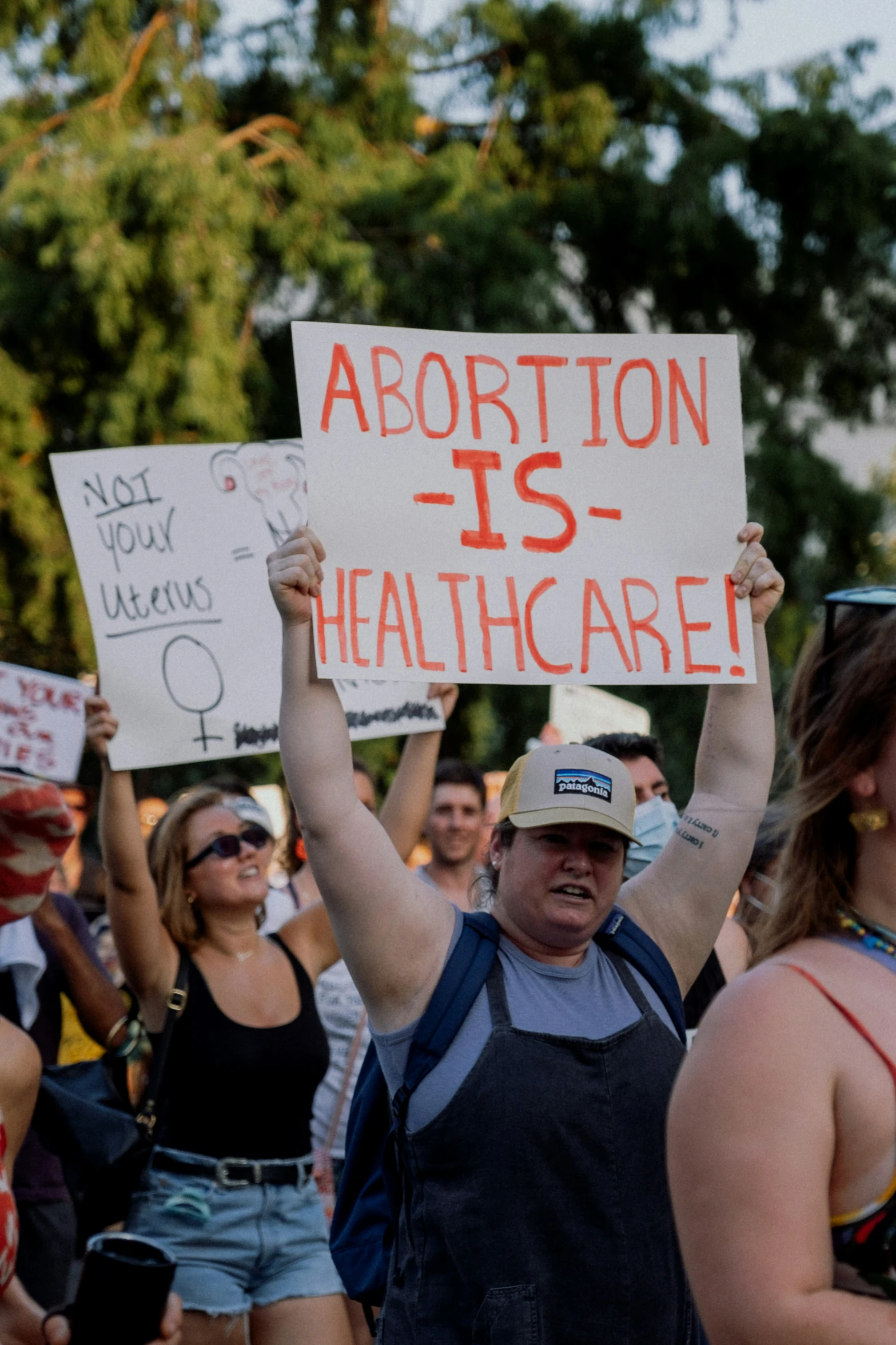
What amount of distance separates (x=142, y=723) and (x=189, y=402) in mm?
8068

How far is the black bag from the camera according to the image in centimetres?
328

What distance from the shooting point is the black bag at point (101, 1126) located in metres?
3.28

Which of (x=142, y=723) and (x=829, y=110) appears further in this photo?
(x=829, y=110)

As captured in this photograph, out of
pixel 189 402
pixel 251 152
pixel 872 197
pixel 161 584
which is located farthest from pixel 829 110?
pixel 161 584

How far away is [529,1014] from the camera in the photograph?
2652 millimetres

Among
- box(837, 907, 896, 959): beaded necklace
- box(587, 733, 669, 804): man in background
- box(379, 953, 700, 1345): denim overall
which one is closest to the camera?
box(837, 907, 896, 959): beaded necklace

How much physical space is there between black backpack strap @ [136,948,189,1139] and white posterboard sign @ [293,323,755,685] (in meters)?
1.75

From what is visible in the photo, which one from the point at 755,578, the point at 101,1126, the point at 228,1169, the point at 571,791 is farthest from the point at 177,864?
the point at 755,578


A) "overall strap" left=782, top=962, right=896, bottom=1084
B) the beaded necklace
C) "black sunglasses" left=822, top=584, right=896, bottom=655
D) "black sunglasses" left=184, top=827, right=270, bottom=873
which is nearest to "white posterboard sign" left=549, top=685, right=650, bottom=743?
"black sunglasses" left=184, top=827, right=270, bottom=873

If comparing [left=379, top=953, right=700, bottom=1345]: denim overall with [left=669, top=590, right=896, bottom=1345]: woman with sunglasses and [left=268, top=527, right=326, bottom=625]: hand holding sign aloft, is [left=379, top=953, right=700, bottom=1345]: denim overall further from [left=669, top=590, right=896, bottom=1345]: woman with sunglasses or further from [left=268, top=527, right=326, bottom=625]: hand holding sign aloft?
[left=669, top=590, right=896, bottom=1345]: woman with sunglasses

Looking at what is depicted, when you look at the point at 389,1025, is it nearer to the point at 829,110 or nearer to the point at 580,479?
the point at 580,479

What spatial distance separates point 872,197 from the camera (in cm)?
1413

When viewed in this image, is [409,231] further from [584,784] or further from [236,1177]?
[584,784]

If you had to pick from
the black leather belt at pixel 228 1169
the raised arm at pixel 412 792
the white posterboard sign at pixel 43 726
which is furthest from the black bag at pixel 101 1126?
the white posterboard sign at pixel 43 726
